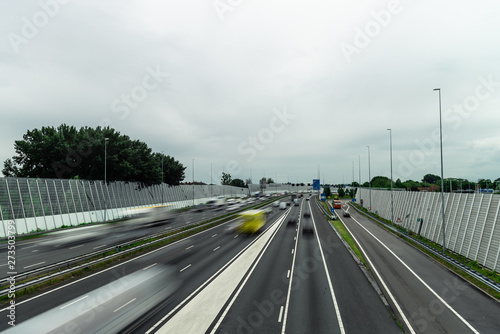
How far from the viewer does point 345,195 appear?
139 meters

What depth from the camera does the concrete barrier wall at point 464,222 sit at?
2050 centimetres

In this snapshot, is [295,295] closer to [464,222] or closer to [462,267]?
[462,267]

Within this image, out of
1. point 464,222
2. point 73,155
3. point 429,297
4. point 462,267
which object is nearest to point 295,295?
point 429,297

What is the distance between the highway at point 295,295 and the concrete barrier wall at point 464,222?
340cm

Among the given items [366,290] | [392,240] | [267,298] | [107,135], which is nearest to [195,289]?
[267,298]

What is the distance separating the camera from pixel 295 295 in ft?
53.3

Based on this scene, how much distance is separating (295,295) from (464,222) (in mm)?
19070

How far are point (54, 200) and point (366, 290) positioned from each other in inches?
1873

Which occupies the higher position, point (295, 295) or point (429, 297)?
point (295, 295)

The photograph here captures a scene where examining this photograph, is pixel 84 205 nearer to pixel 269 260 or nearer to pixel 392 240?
→ pixel 269 260

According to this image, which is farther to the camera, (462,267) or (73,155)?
(73,155)

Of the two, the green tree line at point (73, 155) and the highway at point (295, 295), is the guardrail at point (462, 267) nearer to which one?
the highway at point (295, 295)

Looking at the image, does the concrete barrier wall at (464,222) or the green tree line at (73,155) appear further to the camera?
the green tree line at (73,155)

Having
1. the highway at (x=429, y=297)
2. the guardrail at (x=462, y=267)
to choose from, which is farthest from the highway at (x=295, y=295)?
the guardrail at (x=462, y=267)
